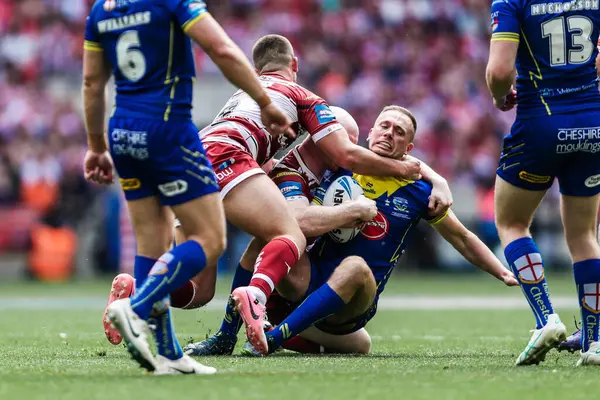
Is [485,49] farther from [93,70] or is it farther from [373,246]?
[93,70]

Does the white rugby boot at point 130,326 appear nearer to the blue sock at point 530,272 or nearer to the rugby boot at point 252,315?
the rugby boot at point 252,315

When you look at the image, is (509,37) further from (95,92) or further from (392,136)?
(95,92)

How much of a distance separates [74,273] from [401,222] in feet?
37.7

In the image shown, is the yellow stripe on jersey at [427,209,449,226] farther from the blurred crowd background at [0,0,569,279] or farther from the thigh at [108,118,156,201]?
the blurred crowd background at [0,0,569,279]

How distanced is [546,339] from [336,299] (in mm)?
1270

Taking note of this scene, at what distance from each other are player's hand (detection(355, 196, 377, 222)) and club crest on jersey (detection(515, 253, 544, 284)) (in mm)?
969

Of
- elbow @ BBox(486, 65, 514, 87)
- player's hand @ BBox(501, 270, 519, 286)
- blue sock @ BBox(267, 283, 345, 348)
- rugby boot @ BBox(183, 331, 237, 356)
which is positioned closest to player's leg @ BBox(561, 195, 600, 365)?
player's hand @ BBox(501, 270, 519, 286)

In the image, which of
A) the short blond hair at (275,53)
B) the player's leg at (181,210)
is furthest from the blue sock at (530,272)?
the short blond hair at (275,53)

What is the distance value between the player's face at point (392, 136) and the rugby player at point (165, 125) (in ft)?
5.32

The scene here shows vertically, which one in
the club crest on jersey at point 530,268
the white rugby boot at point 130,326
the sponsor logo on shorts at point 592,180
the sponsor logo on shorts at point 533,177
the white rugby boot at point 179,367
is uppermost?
the sponsor logo on shorts at point 533,177

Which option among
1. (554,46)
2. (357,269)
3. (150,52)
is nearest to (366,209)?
(357,269)

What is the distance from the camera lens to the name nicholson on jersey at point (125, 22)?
16.5 feet

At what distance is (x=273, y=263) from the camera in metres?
6.13

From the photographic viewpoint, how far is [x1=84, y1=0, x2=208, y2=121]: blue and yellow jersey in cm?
502
